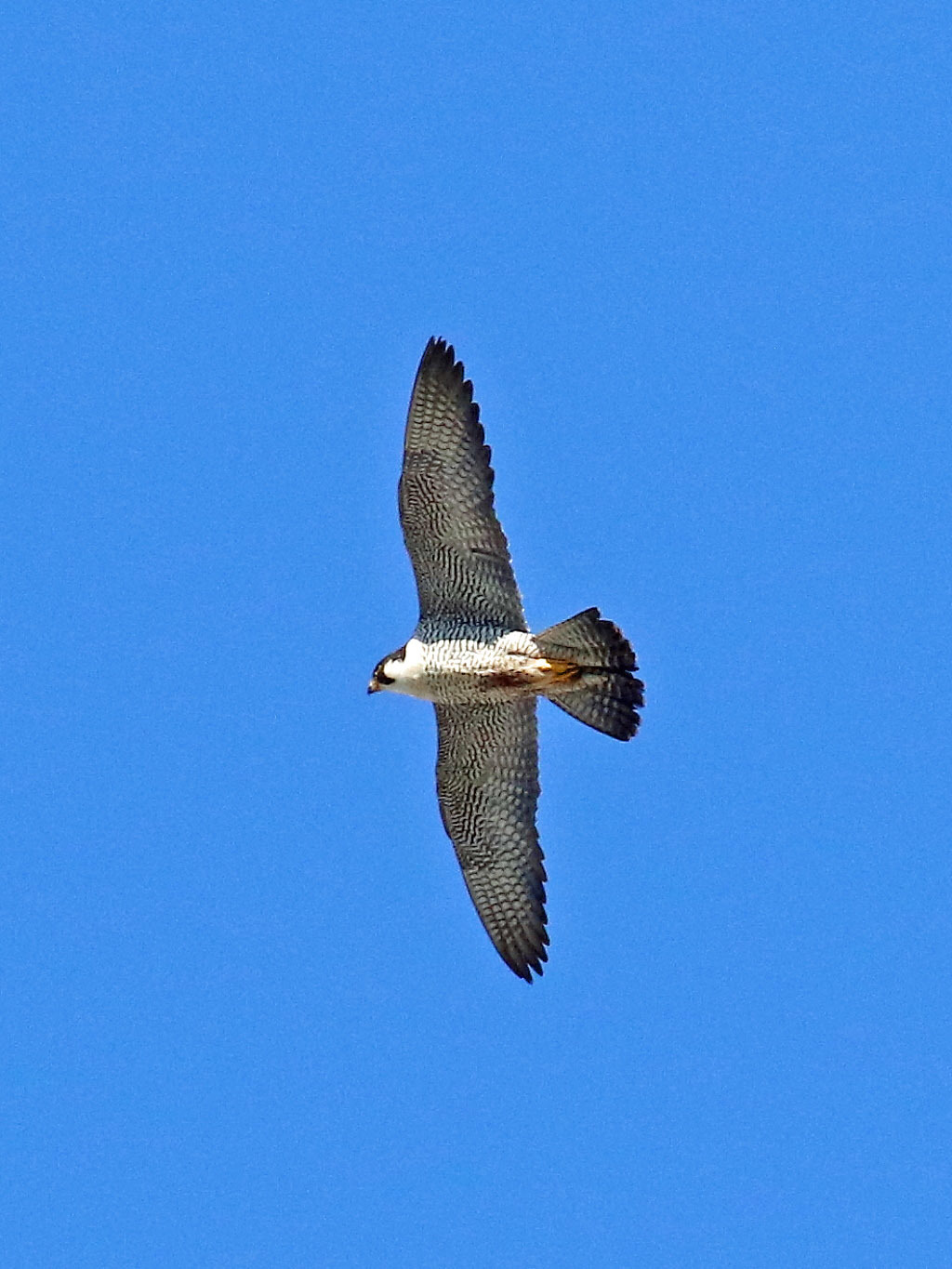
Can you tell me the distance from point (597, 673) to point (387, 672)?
1.34 meters

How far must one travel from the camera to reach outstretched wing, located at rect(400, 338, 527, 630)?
647 inches

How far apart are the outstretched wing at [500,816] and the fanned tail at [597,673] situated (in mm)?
613

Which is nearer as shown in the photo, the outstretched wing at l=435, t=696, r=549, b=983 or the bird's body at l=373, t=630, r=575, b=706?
the bird's body at l=373, t=630, r=575, b=706

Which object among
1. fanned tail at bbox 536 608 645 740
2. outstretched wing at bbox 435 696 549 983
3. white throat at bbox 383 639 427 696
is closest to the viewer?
fanned tail at bbox 536 608 645 740

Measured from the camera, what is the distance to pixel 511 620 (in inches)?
656

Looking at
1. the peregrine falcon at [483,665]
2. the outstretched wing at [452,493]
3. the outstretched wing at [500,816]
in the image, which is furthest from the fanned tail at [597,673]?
the outstretched wing at [500,816]

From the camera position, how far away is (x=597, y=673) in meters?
16.6

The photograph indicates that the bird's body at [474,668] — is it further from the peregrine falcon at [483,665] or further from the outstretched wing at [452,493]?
the outstretched wing at [452,493]

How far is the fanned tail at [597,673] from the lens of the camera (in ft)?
53.9

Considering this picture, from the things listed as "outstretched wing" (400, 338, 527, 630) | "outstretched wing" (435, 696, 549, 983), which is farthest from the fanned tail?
"outstretched wing" (435, 696, 549, 983)

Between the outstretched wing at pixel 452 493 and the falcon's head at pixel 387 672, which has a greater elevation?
the outstretched wing at pixel 452 493

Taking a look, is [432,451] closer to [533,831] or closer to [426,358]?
[426,358]

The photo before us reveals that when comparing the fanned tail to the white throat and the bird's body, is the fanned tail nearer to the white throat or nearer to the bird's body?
the bird's body

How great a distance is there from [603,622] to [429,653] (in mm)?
1141
